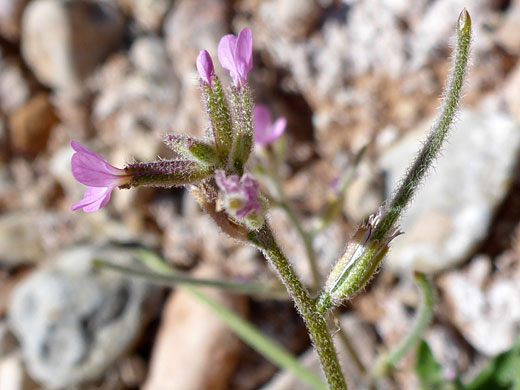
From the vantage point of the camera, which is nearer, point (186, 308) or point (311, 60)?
point (186, 308)

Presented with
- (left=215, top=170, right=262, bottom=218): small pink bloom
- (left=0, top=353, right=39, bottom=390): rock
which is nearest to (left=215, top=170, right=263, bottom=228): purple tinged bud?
(left=215, top=170, right=262, bottom=218): small pink bloom

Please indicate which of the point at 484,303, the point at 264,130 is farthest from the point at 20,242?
the point at 484,303

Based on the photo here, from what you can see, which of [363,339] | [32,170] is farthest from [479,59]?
[32,170]

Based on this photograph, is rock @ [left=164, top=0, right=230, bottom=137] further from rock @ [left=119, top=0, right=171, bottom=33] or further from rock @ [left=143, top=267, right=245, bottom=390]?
rock @ [left=143, top=267, right=245, bottom=390]

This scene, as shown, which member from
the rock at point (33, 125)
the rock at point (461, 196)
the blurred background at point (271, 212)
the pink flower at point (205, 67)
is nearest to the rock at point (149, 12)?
the blurred background at point (271, 212)

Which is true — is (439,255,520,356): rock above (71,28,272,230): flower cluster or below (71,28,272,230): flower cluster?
Result: below

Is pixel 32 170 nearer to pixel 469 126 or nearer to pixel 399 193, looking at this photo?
pixel 469 126
